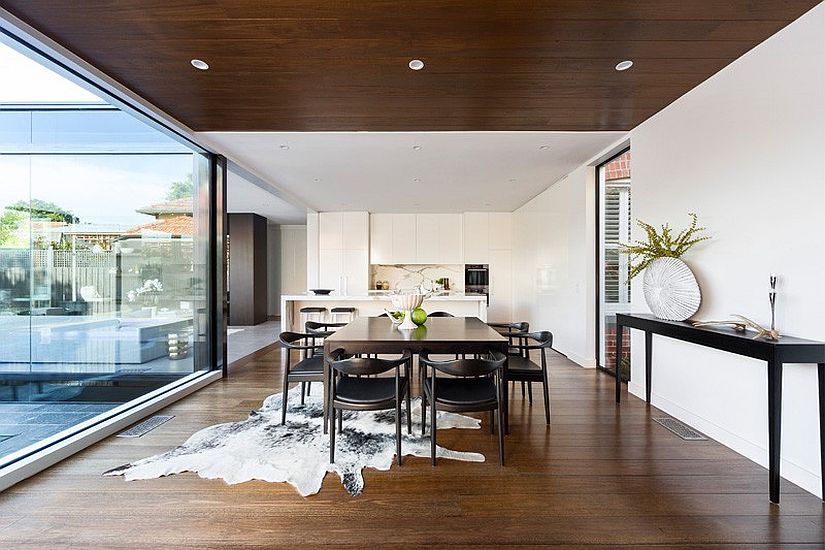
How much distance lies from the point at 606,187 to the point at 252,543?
5088 mm

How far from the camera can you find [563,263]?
19.3ft

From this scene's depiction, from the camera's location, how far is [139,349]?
3.81 m

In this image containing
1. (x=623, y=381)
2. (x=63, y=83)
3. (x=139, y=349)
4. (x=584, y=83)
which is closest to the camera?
(x=63, y=83)

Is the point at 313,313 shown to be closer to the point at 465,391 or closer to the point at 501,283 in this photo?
the point at 501,283

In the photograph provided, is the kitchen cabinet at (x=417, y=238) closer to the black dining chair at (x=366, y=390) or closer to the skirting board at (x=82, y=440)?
the skirting board at (x=82, y=440)

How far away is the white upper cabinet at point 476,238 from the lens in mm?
8742

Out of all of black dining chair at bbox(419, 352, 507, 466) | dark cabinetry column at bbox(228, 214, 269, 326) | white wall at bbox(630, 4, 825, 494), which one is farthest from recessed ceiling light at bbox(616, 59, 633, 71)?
dark cabinetry column at bbox(228, 214, 269, 326)

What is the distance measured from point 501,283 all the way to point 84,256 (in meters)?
7.17

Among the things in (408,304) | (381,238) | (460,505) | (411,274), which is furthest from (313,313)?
(460,505)

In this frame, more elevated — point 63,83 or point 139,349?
point 63,83

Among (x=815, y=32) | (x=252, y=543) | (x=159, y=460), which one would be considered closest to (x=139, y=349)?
(x=159, y=460)

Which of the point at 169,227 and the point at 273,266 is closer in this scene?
the point at 169,227

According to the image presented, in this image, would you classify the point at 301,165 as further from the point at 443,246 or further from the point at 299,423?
the point at 443,246

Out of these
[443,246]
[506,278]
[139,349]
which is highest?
[443,246]
